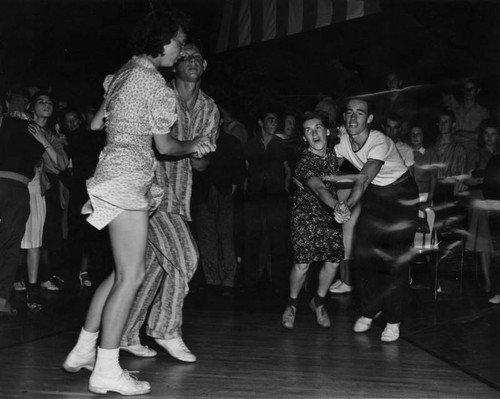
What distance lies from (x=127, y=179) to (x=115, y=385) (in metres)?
0.78

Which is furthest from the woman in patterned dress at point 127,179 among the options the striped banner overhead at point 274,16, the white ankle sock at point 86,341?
the striped banner overhead at point 274,16

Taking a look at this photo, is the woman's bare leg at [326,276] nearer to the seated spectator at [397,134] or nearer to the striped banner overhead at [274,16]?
the seated spectator at [397,134]

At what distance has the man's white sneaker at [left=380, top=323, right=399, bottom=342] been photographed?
470 cm

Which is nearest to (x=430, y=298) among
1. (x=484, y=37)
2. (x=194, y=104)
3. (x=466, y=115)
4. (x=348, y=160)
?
(x=466, y=115)

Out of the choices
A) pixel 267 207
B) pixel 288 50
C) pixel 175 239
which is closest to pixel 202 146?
pixel 175 239

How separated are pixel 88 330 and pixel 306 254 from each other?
2067mm

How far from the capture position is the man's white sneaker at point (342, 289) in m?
7.07

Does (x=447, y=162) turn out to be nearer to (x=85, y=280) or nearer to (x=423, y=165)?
(x=423, y=165)

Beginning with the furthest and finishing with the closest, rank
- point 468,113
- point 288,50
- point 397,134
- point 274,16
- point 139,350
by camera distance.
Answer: point 288,50, point 274,16, point 468,113, point 397,134, point 139,350

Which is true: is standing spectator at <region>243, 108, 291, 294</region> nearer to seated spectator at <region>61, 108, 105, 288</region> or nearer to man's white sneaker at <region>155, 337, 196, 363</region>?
seated spectator at <region>61, 108, 105, 288</region>

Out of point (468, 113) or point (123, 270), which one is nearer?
point (123, 270)

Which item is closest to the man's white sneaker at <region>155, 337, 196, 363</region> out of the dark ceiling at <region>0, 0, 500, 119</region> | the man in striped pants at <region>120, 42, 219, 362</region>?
the man in striped pants at <region>120, 42, 219, 362</region>

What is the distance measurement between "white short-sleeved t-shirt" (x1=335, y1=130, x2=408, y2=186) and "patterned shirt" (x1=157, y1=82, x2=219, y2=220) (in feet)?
3.78

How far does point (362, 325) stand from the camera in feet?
16.5
